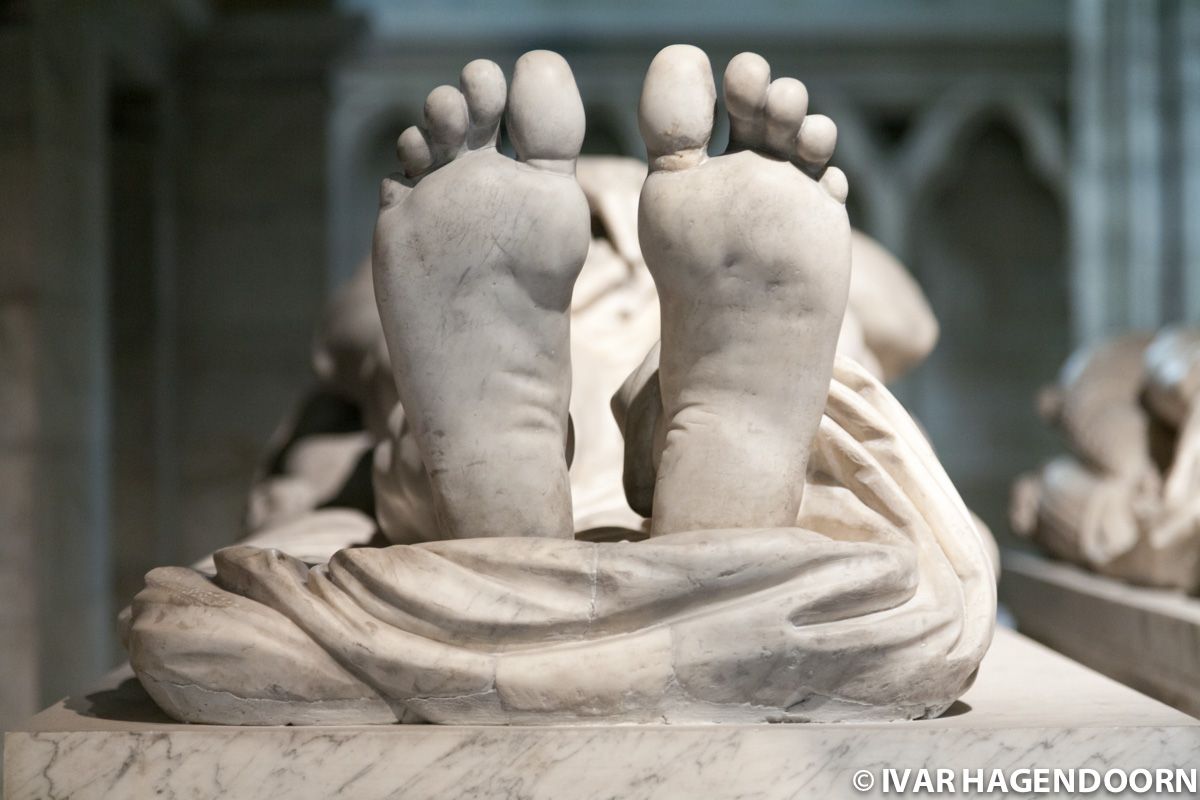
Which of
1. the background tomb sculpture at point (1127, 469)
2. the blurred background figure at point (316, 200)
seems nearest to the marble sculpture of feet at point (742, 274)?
the background tomb sculpture at point (1127, 469)

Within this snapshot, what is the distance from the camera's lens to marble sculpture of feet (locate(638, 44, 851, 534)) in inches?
52.2

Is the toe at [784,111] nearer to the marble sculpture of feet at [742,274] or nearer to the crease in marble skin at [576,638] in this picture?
the marble sculpture of feet at [742,274]

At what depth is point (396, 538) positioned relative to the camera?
5.91 feet

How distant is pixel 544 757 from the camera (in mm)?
1264

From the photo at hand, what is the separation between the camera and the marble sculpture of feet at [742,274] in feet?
4.35

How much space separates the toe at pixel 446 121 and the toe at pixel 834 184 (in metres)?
0.35

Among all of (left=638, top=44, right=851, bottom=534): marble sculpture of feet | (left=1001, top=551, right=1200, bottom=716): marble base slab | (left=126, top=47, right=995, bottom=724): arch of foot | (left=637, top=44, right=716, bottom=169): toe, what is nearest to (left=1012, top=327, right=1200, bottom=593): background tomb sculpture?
(left=1001, top=551, right=1200, bottom=716): marble base slab

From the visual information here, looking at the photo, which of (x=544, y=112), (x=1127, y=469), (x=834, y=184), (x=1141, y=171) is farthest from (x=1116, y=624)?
(x=1141, y=171)

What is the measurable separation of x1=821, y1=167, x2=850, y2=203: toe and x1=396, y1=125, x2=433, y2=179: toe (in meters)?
0.38

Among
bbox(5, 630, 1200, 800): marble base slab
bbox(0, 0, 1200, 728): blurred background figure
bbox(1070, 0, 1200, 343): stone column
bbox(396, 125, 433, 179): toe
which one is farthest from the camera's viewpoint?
bbox(1070, 0, 1200, 343): stone column

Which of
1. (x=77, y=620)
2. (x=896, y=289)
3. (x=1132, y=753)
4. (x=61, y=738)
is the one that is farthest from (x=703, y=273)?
(x=77, y=620)

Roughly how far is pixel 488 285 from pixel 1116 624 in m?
1.65

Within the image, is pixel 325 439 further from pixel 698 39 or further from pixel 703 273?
pixel 698 39

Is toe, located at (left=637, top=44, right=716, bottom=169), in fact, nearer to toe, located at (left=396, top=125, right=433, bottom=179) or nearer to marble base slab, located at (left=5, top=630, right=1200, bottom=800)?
toe, located at (left=396, top=125, right=433, bottom=179)
